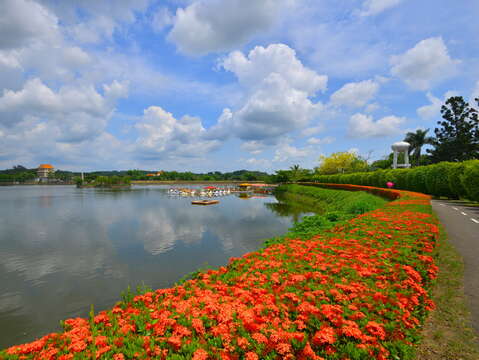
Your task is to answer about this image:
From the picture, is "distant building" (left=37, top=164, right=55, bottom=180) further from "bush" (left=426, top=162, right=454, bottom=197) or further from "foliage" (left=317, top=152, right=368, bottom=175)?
"bush" (left=426, top=162, right=454, bottom=197)

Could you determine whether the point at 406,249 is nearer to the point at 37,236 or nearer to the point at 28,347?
the point at 28,347

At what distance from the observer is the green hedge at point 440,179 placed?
2088cm

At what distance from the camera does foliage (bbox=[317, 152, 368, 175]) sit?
7694 cm

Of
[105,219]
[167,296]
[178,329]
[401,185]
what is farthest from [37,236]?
[401,185]

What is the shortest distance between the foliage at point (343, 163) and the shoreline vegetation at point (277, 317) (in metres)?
76.1

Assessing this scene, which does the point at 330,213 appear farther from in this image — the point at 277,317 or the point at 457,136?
the point at 457,136

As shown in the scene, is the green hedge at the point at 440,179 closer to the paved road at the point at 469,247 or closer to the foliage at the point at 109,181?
the paved road at the point at 469,247

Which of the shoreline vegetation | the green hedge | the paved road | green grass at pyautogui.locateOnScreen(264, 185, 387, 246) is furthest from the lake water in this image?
the green hedge

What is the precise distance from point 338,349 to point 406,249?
4900 millimetres

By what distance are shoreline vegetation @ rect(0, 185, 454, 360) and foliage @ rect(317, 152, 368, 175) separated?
76062mm

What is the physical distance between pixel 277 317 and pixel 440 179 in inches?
1244

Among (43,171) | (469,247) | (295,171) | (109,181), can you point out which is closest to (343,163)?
(295,171)

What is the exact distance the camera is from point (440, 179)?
90.0ft

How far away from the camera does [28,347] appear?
11.7ft
